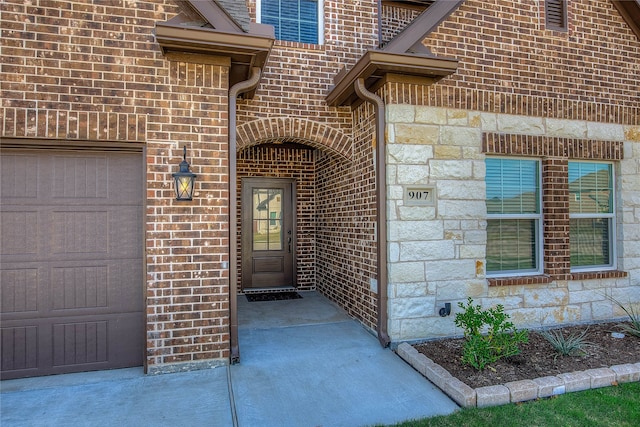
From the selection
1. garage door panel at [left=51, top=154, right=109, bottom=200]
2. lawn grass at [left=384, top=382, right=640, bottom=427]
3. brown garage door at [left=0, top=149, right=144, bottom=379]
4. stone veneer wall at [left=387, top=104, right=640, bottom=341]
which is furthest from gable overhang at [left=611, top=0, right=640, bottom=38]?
garage door panel at [left=51, top=154, right=109, bottom=200]

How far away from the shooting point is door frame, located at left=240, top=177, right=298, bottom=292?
715 centimetres

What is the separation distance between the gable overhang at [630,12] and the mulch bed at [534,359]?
4708 mm

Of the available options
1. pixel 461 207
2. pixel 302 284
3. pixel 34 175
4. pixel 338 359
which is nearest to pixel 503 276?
pixel 461 207

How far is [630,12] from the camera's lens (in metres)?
5.78

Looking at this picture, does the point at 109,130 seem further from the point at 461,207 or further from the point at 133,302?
the point at 461,207

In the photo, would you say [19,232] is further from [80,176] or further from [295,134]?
[295,134]

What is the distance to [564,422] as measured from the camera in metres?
2.99

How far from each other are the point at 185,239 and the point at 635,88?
6.95 m

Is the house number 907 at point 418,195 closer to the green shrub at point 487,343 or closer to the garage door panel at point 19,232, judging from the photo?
the green shrub at point 487,343

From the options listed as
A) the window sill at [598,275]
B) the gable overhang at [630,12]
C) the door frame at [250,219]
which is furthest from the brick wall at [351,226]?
the gable overhang at [630,12]

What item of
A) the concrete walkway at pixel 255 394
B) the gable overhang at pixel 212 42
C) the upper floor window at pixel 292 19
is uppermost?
the upper floor window at pixel 292 19

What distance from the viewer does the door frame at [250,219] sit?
7.15 metres

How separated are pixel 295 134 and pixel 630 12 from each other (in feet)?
18.1

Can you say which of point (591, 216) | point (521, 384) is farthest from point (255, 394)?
point (591, 216)
